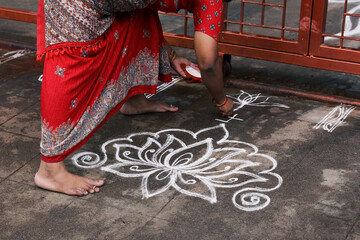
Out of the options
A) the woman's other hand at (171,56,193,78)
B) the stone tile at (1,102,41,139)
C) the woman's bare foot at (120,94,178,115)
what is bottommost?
the stone tile at (1,102,41,139)

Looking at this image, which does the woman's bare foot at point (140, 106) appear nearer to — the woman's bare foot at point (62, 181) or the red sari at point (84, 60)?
the red sari at point (84, 60)

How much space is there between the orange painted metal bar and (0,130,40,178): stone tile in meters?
1.55

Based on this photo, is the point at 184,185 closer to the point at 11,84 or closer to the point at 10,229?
the point at 10,229

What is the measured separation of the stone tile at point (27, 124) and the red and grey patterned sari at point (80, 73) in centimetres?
57

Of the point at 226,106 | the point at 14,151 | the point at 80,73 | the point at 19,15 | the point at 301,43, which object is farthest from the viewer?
the point at 19,15

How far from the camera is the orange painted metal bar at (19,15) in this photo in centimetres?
484

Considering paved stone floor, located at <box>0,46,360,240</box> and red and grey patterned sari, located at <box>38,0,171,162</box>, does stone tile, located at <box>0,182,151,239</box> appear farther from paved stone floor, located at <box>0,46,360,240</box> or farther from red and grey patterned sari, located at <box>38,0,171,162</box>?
red and grey patterned sari, located at <box>38,0,171,162</box>

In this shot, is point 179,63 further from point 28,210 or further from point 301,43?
point 28,210

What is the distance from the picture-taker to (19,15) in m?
4.90

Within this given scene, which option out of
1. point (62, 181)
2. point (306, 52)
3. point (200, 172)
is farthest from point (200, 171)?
point (306, 52)

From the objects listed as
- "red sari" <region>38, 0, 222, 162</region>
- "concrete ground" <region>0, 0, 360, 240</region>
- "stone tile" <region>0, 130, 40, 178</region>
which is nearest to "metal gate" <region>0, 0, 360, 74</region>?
"concrete ground" <region>0, 0, 360, 240</region>

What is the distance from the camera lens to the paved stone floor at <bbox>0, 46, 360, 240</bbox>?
2.69m

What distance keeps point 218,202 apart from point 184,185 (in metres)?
0.23

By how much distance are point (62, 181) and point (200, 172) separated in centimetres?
69
